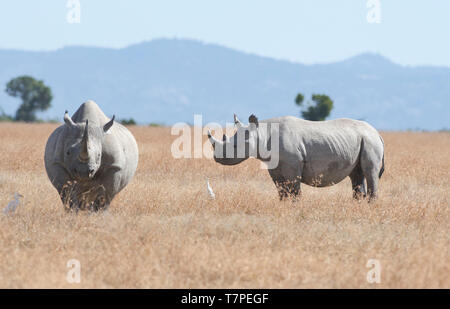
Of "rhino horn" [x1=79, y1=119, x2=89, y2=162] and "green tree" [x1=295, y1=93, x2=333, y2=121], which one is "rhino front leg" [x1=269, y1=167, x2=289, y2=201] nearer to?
"rhino horn" [x1=79, y1=119, x2=89, y2=162]

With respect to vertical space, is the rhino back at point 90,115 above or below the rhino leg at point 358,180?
above

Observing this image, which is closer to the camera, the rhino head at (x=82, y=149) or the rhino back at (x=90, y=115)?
the rhino head at (x=82, y=149)

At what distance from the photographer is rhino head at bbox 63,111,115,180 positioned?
762cm

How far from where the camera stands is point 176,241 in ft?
23.2

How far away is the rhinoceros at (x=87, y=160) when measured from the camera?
7730 mm

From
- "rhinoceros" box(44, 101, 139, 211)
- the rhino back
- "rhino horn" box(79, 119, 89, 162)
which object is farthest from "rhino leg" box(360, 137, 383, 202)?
"rhino horn" box(79, 119, 89, 162)

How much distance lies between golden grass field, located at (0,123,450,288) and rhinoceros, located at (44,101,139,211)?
26cm

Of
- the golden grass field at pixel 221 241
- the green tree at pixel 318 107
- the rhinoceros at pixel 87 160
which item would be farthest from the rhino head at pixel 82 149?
the green tree at pixel 318 107

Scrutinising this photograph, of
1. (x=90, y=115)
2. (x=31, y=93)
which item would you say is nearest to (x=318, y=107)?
(x=31, y=93)

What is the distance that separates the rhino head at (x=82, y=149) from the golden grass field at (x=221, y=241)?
2.11ft

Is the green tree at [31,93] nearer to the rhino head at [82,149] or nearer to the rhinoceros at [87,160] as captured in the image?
the rhinoceros at [87,160]

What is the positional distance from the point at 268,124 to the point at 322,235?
2758 millimetres

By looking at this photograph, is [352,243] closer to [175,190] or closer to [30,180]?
[175,190]
